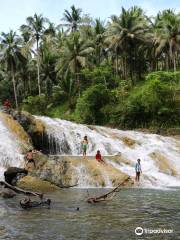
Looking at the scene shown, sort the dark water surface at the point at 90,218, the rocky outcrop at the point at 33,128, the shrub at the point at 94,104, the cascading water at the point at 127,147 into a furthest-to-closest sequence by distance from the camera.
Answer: the shrub at the point at 94,104 → the rocky outcrop at the point at 33,128 → the cascading water at the point at 127,147 → the dark water surface at the point at 90,218

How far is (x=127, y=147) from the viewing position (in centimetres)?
3562

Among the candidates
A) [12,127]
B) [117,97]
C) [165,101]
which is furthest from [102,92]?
[12,127]

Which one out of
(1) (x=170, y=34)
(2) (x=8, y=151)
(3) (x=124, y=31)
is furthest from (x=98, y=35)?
(2) (x=8, y=151)

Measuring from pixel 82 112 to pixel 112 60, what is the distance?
28.3m

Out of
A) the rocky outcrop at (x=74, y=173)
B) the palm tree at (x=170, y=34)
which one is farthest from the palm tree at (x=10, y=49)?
the rocky outcrop at (x=74, y=173)

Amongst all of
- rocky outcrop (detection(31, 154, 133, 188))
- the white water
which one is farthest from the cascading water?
the white water

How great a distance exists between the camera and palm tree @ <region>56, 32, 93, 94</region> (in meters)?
68.4

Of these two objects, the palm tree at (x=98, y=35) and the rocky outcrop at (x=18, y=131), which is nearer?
the rocky outcrop at (x=18, y=131)

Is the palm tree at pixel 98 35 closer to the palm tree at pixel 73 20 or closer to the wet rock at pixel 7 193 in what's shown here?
the palm tree at pixel 73 20

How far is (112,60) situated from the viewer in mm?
83000

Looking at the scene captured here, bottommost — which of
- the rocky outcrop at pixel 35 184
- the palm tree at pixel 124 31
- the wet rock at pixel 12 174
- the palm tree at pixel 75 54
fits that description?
the rocky outcrop at pixel 35 184

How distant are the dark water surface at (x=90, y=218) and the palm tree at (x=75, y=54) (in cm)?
4819

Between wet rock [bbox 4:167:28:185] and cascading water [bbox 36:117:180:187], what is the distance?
7581 millimetres

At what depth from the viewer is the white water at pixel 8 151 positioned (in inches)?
1115
